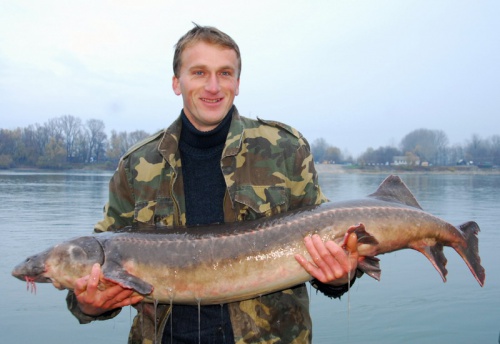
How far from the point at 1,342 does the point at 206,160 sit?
4.93m

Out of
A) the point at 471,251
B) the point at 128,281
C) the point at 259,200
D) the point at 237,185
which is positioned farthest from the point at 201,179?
the point at 471,251

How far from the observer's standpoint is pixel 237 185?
353 centimetres

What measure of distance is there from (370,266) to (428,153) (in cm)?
13970

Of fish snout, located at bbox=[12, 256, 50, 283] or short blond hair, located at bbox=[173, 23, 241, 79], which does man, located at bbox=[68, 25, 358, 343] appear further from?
fish snout, located at bbox=[12, 256, 50, 283]

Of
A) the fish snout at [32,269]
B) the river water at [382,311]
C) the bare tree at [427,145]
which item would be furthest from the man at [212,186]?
the bare tree at [427,145]

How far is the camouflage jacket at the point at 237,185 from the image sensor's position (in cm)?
350

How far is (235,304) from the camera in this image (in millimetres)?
3457

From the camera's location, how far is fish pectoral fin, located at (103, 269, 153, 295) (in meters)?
3.45

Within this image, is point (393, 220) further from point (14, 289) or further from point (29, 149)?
point (29, 149)

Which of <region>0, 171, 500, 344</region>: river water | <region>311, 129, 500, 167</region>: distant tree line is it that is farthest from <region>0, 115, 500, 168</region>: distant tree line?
<region>0, 171, 500, 344</region>: river water

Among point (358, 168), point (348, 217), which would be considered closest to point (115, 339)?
point (348, 217)

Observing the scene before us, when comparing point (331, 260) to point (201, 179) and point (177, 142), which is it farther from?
point (177, 142)

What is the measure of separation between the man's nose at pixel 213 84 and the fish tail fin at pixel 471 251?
2320mm

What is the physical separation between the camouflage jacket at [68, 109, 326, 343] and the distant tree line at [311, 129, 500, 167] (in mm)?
111327
